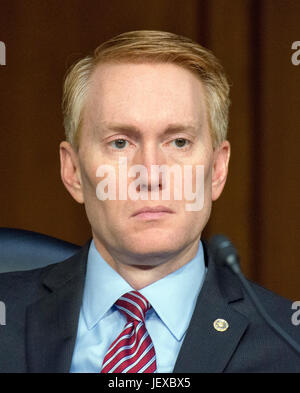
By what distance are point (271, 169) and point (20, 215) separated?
67cm

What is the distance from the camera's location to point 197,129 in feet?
3.89

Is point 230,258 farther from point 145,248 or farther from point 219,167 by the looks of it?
point 219,167

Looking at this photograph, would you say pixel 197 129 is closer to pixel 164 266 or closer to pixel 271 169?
pixel 164 266

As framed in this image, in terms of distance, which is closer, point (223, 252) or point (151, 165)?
point (223, 252)

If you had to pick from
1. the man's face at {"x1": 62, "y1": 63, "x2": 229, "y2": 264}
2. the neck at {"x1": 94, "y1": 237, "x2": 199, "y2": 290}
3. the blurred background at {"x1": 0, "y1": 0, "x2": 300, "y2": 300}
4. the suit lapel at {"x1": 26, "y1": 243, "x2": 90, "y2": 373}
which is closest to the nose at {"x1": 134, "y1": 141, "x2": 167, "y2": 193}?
the man's face at {"x1": 62, "y1": 63, "x2": 229, "y2": 264}

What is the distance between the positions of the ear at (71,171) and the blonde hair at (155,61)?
0.02 meters

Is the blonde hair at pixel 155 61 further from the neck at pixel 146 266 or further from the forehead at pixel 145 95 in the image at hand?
the neck at pixel 146 266

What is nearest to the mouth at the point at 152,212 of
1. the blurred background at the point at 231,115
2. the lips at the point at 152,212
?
the lips at the point at 152,212

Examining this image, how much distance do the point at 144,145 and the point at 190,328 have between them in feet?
1.01

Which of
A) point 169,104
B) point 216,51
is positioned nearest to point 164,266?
point 169,104

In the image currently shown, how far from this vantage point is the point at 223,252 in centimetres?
93

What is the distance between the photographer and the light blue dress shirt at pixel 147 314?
112cm

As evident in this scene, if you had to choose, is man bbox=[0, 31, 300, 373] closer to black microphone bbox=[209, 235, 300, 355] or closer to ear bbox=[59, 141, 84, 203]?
ear bbox=[59, 141, 84, 203]

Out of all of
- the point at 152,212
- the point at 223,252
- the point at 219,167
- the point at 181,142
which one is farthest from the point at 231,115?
the point at 223,252
